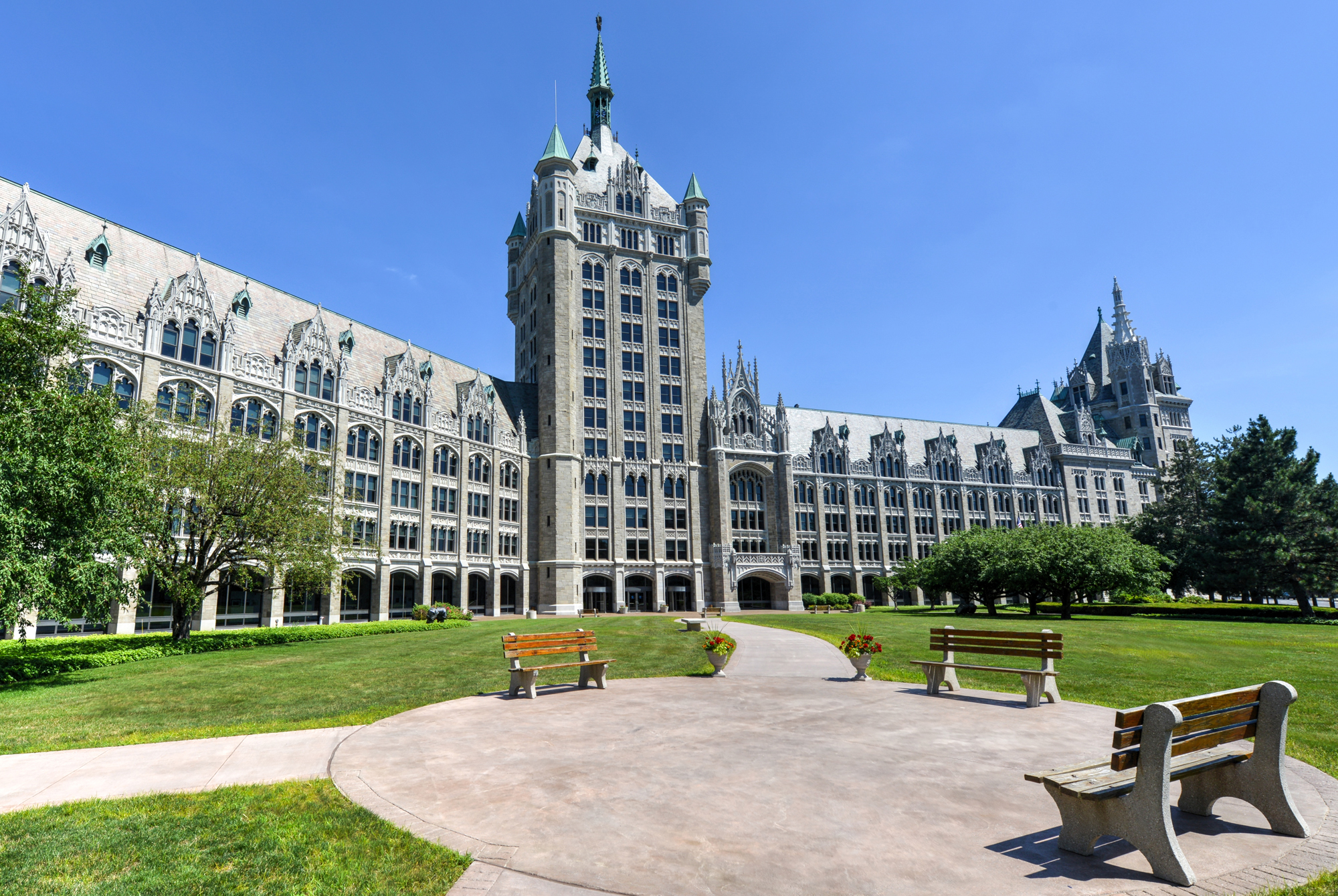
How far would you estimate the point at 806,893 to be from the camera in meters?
5.23

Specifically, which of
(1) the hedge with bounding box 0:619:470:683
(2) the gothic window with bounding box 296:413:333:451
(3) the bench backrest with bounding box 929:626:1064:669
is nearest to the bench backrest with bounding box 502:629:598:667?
(3) the bench backrest with bounding box 929:626:1064:669

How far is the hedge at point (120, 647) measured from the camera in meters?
19.6

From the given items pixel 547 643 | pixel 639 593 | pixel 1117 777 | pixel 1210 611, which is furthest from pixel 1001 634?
pixel 639 593

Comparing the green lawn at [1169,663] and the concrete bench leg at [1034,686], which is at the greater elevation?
the concrete bench leg at [1034,686]

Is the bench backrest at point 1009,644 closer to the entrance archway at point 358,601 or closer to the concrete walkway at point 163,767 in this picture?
the concrete walkway at point 163,767

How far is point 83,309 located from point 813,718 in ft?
136

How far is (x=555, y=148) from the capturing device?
66.6 m

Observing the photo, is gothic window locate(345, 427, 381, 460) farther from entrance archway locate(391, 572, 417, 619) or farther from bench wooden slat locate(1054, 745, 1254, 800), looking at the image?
bench wooden slat locate(1054, 745, 1254, 800)

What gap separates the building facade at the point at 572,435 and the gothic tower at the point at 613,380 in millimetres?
225

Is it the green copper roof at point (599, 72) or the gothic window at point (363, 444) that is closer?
the gothic window at point (363, 444)

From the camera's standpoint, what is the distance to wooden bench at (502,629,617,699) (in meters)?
14.1

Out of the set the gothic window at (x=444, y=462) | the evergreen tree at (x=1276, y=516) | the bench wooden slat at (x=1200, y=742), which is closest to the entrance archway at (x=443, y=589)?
the gothic window at (x=444, y=462)

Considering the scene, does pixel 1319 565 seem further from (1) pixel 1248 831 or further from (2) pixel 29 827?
(2) pixel 29 827

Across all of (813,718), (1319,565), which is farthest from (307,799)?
(1319,565)
